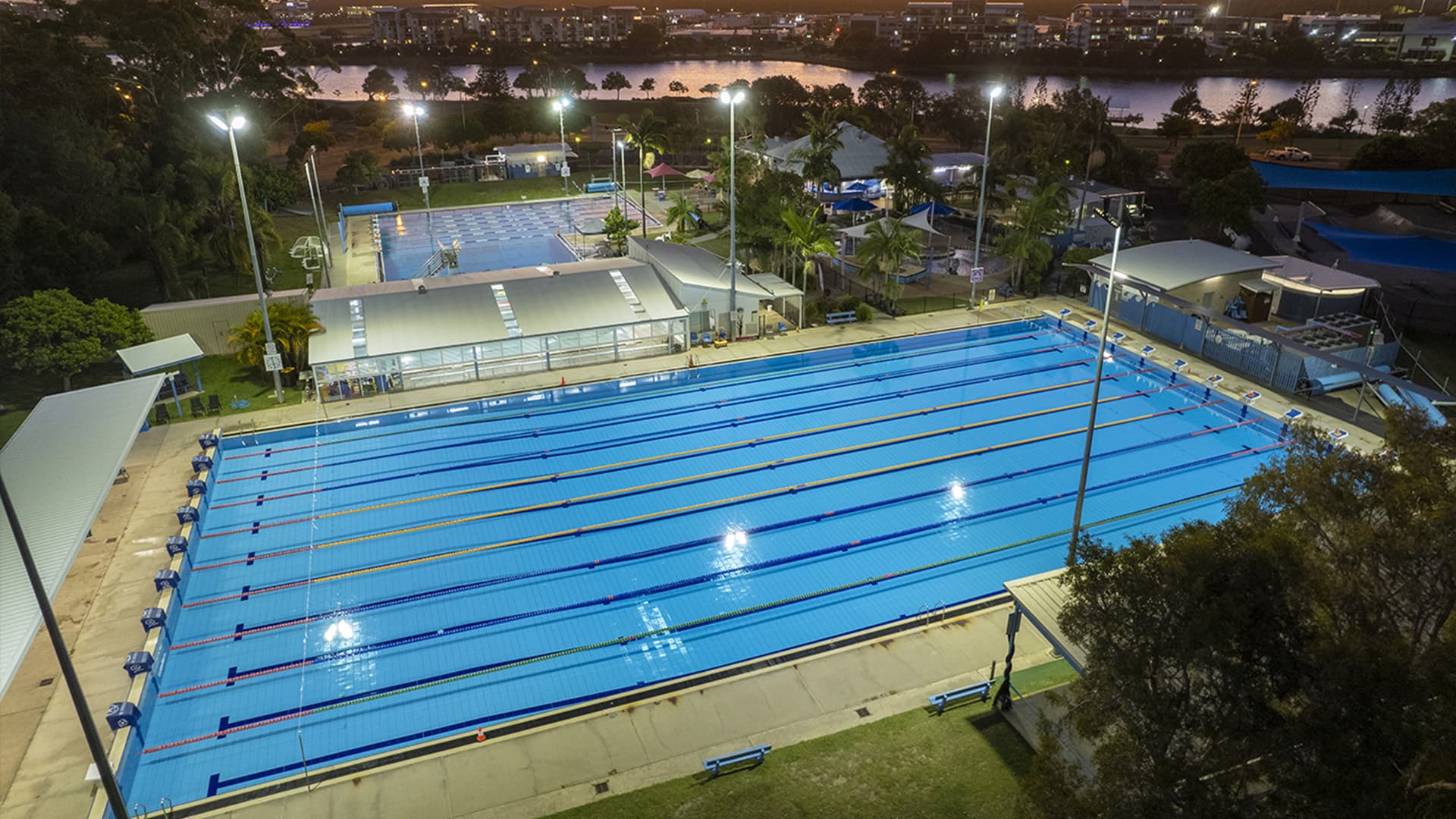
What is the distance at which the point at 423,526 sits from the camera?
1958 cm

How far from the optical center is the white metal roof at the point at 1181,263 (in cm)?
2873

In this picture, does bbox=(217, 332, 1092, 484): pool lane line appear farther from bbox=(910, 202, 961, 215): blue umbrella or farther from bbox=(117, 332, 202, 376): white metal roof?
bbox=(910, 202, 961, 215): blue umbrella

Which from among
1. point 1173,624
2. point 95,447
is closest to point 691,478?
point 95,447

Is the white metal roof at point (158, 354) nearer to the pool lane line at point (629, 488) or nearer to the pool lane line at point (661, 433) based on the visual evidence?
the pool lane line at point (661, 433)

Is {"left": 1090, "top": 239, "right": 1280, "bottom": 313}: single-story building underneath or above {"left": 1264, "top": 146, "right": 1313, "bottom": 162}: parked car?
above

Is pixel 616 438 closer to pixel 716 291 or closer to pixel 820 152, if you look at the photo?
pixel 716 291

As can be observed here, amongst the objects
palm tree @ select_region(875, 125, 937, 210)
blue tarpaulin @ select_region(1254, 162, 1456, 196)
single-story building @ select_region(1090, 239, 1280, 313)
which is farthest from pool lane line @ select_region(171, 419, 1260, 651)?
blue tarpaulin @ select_region(1254, 162, 1456, 196)

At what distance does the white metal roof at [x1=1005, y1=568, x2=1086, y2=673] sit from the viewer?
12.1 m

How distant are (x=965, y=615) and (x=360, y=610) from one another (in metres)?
12.0

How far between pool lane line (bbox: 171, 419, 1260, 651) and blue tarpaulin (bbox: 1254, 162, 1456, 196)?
32.4m

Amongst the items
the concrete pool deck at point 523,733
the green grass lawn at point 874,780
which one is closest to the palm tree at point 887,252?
the concrete pool deck at point 523,733

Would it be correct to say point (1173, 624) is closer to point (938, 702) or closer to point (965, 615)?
point (938, 702)

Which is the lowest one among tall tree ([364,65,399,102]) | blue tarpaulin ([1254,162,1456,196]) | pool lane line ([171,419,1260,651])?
pool lane line ([171,419,1260,651])

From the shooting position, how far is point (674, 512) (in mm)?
20188
